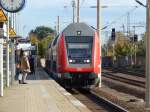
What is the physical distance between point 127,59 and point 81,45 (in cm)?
8379

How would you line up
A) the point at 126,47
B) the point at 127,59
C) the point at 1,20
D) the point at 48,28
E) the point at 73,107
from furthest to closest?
the point at 48,28, the point at 126,47, the point at 127,59, the point at 1,20, the point at 73,107

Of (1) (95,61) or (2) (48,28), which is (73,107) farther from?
(2) (48,28)

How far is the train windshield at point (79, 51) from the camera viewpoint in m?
32.4

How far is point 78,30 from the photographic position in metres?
33.4

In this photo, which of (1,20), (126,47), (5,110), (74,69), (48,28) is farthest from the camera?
(48,28)

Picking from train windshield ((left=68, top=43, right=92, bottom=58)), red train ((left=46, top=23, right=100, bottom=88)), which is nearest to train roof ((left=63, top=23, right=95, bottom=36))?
red train ((left=46, top=23, right=100, bottom=88))

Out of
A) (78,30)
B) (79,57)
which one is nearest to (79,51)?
(79,57)

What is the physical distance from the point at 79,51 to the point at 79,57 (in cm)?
35

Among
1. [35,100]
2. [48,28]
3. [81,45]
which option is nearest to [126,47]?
[48,28]

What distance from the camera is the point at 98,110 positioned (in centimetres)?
2183

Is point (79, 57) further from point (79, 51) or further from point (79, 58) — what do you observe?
point (79, 51)

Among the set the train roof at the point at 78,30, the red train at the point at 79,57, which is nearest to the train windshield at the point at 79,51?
the red train at the point at 79,57

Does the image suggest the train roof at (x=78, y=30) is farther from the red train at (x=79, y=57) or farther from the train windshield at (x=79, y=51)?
the train windshield at (x=79, y=51)

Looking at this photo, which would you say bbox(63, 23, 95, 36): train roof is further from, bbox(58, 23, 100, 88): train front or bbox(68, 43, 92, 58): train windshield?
bbox(68, 43, 92, 58): train windshield
